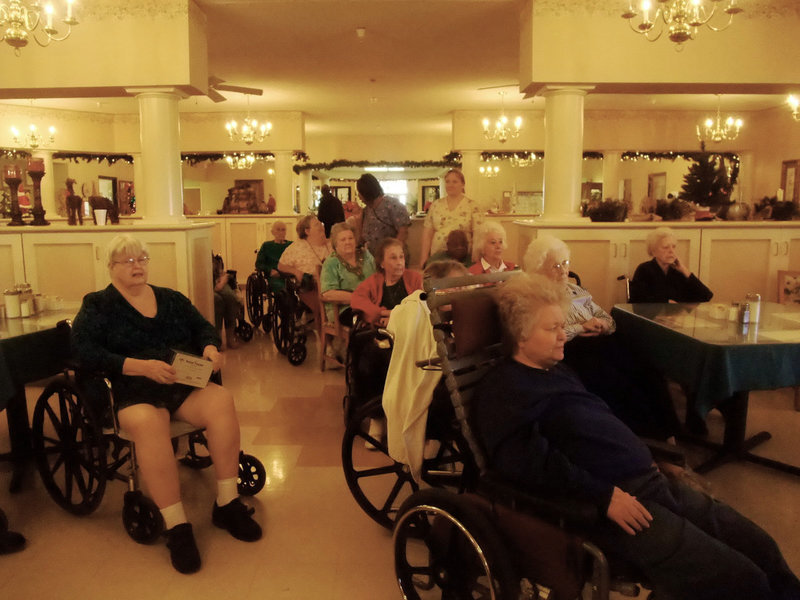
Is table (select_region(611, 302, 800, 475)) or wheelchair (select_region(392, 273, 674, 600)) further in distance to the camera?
table (select_region(611, 302, 800, 475))

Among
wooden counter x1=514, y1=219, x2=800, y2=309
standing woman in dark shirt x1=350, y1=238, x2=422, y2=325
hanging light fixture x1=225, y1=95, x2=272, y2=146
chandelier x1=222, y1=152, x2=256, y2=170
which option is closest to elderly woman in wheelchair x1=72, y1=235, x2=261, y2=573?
standing woman in dark shirt x1=350, y1=238, x2=422, y2=325

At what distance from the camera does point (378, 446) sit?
2.50 m

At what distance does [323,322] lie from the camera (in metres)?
4.46

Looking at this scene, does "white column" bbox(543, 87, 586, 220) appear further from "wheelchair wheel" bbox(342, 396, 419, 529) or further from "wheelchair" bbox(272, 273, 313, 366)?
"wheelchair wheel" bbox(342, 396, 419, 529)

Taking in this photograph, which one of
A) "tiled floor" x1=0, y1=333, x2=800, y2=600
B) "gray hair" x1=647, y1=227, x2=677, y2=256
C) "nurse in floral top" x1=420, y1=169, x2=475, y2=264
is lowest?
"tiled floor" x1=0, y1=333, x2=800, y2=600

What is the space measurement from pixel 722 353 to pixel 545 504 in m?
1.31

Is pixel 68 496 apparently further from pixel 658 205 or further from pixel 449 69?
pixel 449 69

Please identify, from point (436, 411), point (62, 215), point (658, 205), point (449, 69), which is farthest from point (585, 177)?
point (436, 411)

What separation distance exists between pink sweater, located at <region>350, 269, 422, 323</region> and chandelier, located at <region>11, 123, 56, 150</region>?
7536 millimetres

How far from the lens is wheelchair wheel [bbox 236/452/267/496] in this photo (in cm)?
Answer: 273

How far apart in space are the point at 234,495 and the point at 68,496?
72cm

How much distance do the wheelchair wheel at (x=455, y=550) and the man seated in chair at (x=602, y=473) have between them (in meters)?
0.15

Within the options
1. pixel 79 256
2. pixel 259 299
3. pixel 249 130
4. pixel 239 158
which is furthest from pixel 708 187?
pixel 239 158

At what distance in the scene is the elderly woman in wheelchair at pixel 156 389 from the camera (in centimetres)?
231
